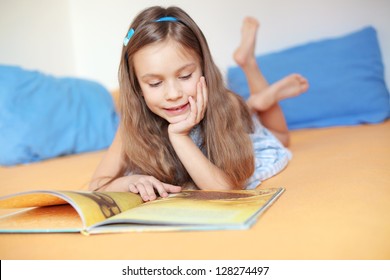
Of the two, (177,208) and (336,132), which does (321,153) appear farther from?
(177,208)

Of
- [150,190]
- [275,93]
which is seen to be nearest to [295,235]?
[150,190]

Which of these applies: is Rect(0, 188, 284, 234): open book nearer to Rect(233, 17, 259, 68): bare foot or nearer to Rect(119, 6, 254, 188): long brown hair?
Rect(119, 6, 254, 188): long brown hair

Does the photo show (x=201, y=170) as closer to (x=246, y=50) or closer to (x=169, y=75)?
(x=169, y=75)

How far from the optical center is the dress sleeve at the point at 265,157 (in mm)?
1133

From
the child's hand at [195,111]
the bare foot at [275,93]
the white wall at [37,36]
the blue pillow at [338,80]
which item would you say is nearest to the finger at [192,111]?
the child's hand at [195,111]

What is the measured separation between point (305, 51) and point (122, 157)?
1136 mm

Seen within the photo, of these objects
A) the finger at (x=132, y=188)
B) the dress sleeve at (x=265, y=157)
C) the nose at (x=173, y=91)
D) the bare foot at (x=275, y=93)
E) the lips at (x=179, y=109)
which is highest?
the nose at (x=173, y=91)

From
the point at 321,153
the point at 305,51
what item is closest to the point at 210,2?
the point at 305,51

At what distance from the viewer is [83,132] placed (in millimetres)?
2004

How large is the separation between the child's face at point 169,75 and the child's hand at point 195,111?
0.06ft

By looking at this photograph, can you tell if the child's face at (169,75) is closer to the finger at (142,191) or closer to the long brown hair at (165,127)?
the long brown hair at (165,127)

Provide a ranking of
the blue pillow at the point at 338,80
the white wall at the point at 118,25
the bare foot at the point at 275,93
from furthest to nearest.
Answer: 1. the white wall at the point at 118,25
2. the blue pillow at the point at 338,80
3. the bare foot at the point at 275,93

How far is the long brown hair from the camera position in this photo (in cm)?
104

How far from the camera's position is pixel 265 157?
127cm
